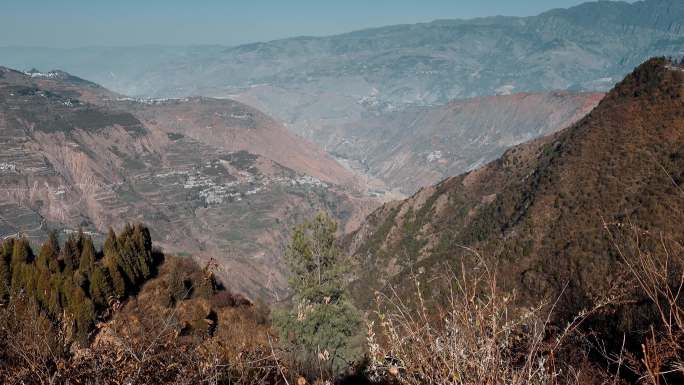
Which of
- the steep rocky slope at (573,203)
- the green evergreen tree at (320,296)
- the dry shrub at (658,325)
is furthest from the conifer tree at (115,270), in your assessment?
the dry shrub at (658,325)

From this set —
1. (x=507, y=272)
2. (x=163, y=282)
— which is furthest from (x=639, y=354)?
(x=507, y=272)

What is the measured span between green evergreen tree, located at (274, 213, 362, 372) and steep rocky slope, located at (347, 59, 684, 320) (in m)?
4.93

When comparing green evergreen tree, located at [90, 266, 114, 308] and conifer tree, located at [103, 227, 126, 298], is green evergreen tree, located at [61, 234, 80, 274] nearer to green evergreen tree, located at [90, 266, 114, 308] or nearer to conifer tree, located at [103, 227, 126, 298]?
conifer tree, located at [103, 227, 126, 298]

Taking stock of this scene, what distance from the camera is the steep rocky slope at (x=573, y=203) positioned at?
45750 millimetres

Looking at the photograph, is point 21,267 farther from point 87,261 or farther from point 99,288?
point 99,288

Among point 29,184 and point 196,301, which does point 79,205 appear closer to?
point 29,184

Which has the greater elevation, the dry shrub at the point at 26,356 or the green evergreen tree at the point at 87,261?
the dry shrub at the point at 26,356

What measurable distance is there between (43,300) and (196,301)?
831 cm

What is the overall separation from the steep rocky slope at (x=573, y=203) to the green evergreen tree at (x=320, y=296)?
4932 mm

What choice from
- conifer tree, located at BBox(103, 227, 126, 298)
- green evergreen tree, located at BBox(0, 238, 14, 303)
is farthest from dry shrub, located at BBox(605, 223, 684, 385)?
green evergreen tree, located at BBox(0, 238, 14, 303)

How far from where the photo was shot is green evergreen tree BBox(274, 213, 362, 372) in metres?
23.5

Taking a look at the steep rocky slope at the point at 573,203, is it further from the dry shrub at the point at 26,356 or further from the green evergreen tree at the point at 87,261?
the dry shrub at the point at 26,356

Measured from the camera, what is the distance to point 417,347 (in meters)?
4.30

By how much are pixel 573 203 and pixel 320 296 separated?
44.9m
